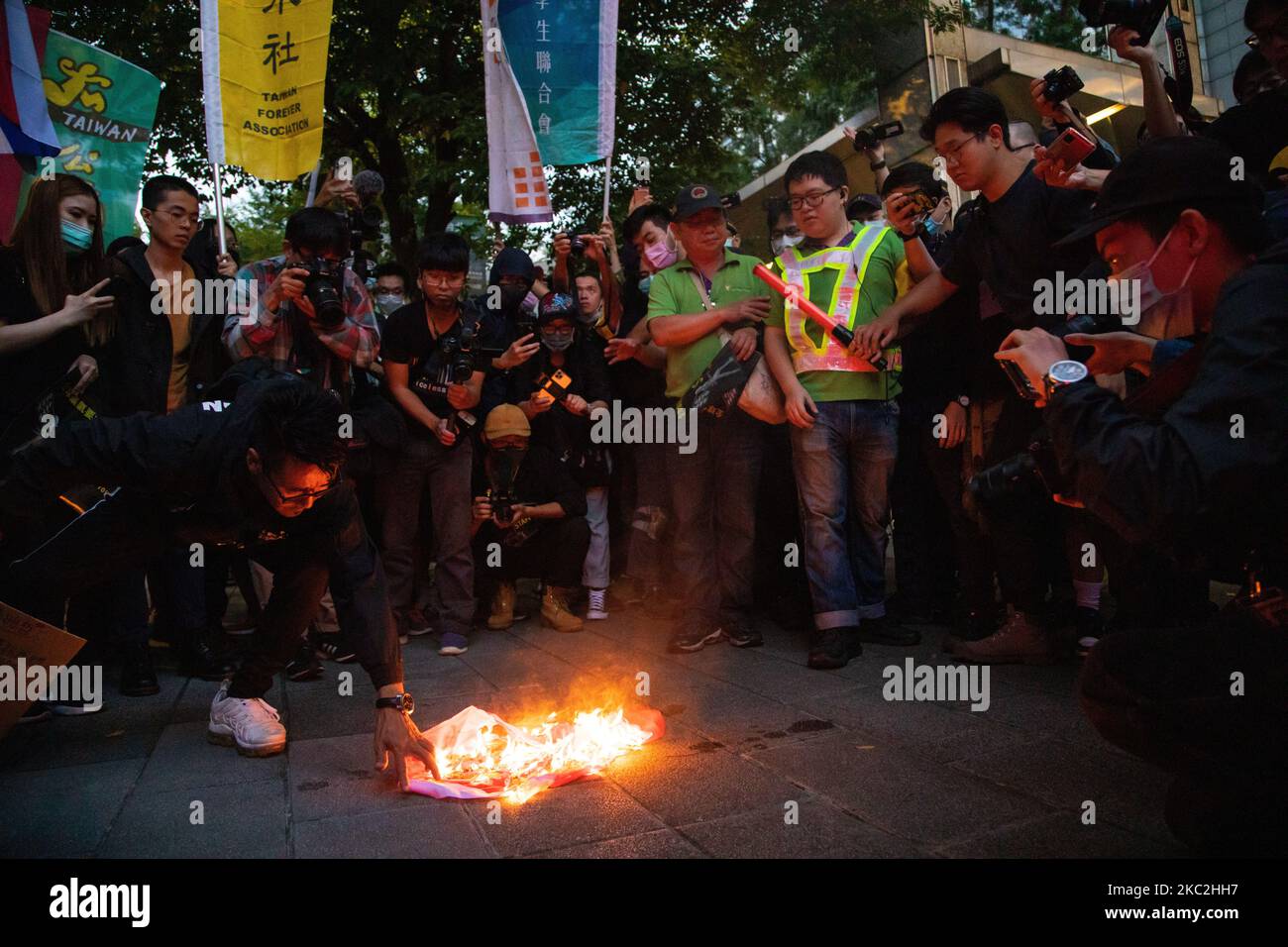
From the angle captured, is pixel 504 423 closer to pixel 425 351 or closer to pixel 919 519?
pixel 425 351

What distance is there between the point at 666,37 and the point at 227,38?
871 cm

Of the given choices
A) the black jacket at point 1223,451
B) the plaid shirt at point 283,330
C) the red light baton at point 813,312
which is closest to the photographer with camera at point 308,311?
the plaid shirt at point 283,330

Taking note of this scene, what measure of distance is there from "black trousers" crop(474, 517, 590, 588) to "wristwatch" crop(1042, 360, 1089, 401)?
390cm

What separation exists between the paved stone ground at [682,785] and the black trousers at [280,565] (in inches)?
18.8

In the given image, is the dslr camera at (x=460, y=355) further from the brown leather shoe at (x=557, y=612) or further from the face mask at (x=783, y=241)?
the face mask at (x=783, y=241)

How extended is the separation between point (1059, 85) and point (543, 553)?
374 cm

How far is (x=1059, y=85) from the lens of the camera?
12.4ft

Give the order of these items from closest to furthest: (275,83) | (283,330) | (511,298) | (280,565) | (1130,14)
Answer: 1. (1130,14)
2. (280,565)
3. (283,330)
4. (275,83)
5. (511,298)

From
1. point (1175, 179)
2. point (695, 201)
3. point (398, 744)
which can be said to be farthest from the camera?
point (695, 201)

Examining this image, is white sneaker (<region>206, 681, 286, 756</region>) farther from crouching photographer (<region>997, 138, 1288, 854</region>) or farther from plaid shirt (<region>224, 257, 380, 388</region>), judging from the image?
crouching photographer (<region>997, 138, 1288, 854</region>)

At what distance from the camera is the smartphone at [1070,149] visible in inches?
141

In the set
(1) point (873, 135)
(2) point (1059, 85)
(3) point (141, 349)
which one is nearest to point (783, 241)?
(1) point (873, 135)
